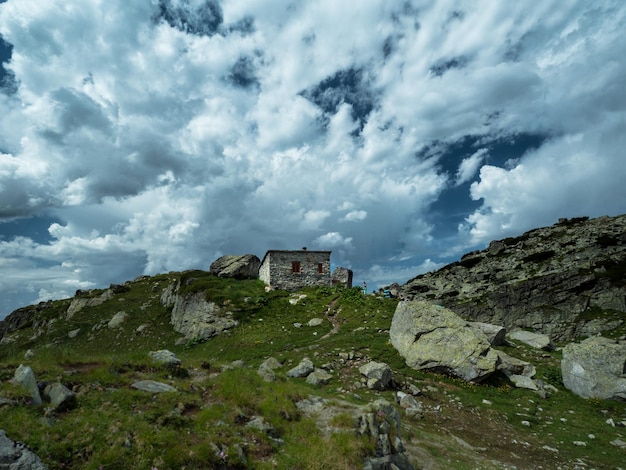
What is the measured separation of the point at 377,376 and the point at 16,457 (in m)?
16.3

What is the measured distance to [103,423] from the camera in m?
8.98

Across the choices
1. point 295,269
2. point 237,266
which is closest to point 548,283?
point 295,269

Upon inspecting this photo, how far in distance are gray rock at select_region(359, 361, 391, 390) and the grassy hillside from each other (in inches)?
20.4

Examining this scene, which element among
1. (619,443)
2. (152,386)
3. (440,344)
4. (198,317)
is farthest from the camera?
(198,317)

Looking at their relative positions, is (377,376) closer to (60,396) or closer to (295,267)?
(60,396)

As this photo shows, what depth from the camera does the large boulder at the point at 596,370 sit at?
1866cm

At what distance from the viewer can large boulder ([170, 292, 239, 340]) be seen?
1486 inches

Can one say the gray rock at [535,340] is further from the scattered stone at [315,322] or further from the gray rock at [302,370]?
the gray rock at [302,370]

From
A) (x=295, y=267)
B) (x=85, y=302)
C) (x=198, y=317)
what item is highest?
(x=295, y=267)

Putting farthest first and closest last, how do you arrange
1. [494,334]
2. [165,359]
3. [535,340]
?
[535,340] < [494,334] < [165,359]

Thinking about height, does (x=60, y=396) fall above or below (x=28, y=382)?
below

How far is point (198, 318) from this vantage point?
41250 millimetres

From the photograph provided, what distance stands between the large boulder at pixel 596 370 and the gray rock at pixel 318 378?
14879 mm

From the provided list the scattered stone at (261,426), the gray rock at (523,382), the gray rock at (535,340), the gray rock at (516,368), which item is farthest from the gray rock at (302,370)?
the gray rock at (535,340)
